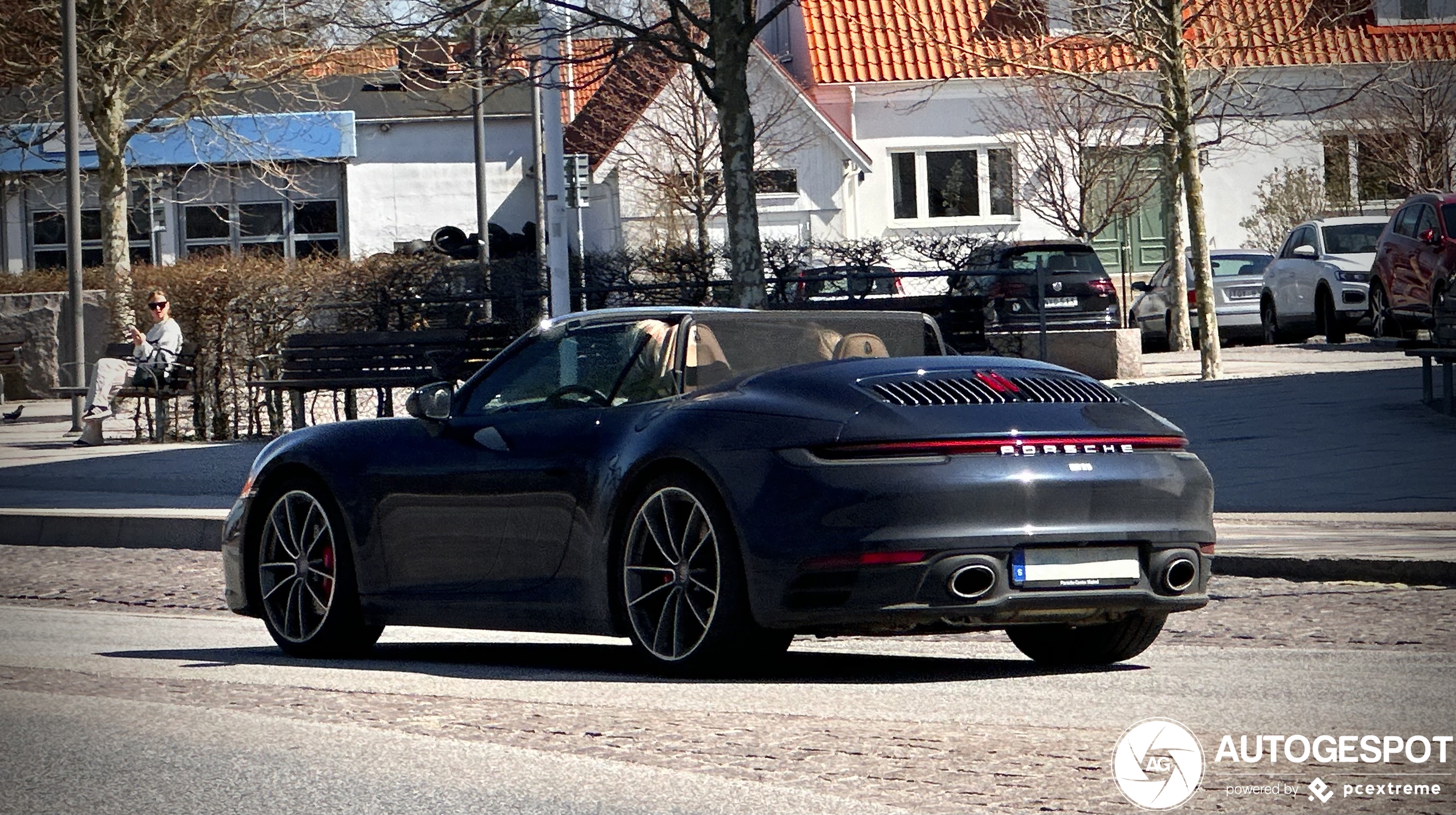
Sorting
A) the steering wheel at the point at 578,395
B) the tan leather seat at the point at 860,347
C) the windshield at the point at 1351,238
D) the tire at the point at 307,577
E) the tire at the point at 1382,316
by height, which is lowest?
the tire at the point at 307,577

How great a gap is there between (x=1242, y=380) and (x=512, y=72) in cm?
793

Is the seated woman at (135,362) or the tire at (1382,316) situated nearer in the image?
the seated woman at (135,362)

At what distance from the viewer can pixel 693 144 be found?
140 ft

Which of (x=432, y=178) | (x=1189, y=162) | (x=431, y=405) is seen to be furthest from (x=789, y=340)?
(x=432, y=178)

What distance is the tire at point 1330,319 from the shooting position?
29750 mm

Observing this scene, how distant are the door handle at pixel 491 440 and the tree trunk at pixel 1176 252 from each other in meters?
18.6

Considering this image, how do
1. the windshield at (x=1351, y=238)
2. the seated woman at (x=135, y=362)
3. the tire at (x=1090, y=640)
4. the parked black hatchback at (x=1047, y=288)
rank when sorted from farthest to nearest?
1. the windshield at (x=1351, y=238)
2. the seated woman at (x=135, y=362)
3. the parked black hatchback at (x=1047, y=288)
4. the tire at (x=1090, y=640)

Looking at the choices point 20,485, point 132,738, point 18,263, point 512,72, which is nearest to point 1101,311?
point 512,72

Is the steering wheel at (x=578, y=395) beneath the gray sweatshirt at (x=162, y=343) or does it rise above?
beneath

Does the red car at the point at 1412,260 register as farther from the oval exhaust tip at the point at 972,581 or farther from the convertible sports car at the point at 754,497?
the oval exhaust tip at the point at 972,581

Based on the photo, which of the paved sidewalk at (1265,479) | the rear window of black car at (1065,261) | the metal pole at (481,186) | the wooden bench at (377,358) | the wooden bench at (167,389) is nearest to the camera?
the paved sidewalk at (1265,479)

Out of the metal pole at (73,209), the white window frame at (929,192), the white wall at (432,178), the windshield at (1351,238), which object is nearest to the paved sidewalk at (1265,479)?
the metal pole at (73,209)

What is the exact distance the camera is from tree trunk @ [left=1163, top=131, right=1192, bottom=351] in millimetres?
26953

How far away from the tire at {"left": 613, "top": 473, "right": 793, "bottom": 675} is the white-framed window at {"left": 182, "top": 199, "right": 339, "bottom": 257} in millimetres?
41651
